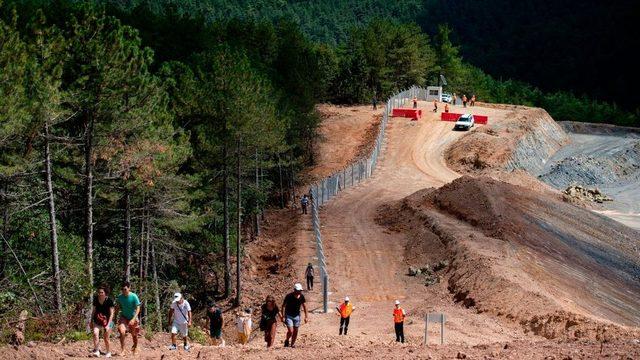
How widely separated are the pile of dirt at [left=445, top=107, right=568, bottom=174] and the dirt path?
78.4 inches

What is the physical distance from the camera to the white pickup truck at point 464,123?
7875 cm

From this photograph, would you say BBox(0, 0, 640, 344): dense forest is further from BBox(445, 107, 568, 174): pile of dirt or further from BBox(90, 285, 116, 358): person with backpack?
BBox(445, 107, 568, 174): pile of dirt

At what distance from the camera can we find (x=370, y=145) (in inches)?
2874

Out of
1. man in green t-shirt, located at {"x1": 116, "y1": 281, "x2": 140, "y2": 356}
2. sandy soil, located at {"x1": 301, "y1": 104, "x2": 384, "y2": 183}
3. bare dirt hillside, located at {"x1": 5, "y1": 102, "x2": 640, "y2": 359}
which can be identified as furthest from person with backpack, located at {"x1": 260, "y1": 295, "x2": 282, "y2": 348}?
sandy soil, located at {"x1": 301, "y1": 104, "x2": 384, "y2": 183}

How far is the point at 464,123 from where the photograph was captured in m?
78.9

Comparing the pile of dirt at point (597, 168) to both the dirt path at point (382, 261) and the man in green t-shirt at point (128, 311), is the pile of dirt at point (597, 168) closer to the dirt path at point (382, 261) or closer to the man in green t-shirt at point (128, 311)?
the dirt path at point (382, 261)

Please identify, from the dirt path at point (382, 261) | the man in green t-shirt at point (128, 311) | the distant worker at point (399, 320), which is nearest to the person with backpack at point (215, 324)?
the man in green t-shirt at point (128, 311)

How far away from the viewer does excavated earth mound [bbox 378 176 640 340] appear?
2966 cm

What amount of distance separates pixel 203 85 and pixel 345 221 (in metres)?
12.8

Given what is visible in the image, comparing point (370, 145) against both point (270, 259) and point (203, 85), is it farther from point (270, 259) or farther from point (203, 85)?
point (203, 85)

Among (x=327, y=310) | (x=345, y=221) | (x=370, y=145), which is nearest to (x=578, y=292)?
(x=327, y=310)

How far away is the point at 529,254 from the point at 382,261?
7.08 meters

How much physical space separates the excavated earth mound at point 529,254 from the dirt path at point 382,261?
1140 millimetres

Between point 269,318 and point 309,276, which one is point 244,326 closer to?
point 269,318
